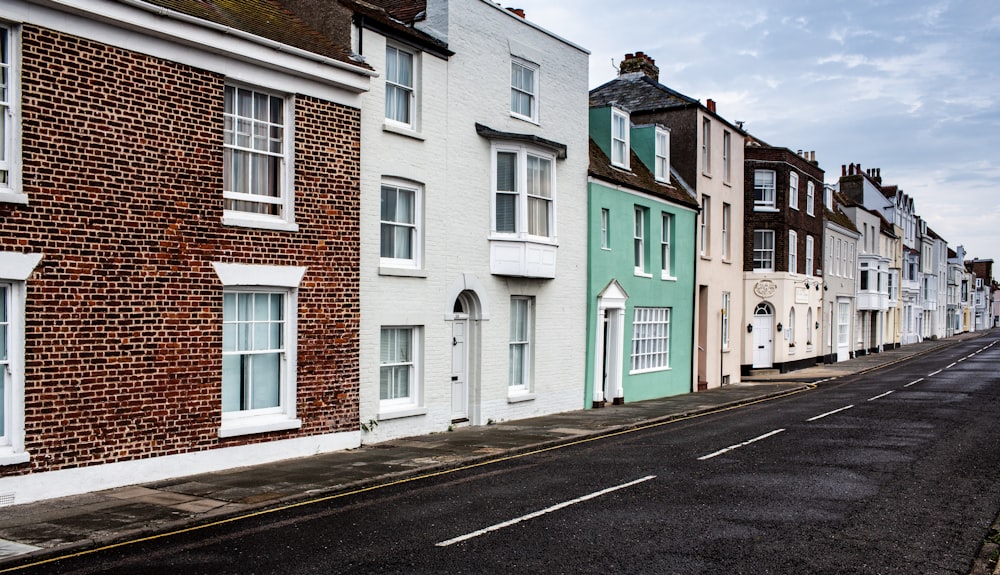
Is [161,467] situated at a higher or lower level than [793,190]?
lower

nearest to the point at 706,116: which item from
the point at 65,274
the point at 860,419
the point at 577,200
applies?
the point at 577,200

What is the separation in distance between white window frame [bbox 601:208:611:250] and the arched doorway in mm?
18210

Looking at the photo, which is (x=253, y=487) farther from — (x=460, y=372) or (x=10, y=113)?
(x=460, y=372)

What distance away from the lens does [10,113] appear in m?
11.5

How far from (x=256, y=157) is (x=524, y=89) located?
8.86 metres

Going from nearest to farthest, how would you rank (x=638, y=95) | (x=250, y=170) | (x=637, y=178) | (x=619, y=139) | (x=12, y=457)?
(x=12, y=457) → (x=250, y=170) → (x=619, y=139) → (x=637, y=178) → (x=638, y=95)

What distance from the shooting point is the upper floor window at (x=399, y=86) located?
17.7 metres

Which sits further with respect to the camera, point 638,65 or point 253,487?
point 638,65

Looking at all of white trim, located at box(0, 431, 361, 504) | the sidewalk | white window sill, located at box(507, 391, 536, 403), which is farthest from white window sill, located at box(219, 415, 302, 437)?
white window sill, located at box(507, 391, 536, 403)

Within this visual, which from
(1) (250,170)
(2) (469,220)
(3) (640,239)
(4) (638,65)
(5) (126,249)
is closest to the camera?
(5) (126,249)

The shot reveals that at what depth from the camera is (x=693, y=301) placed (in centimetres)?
3055

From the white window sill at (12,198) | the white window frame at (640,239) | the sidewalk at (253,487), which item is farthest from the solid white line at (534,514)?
the white window frame at (640,239)

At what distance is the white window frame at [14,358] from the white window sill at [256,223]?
3.36 m

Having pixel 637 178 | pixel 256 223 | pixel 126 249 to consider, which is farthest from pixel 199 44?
pixel 637 178
